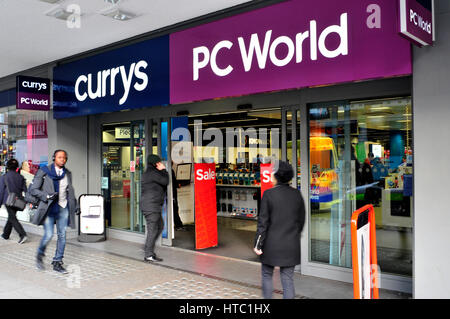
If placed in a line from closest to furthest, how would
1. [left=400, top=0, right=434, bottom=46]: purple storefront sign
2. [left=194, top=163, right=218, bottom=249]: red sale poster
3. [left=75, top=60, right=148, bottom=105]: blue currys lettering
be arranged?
[left=400, top=0, right=434, bottom=46]: purple storefront sign
[left=75, top=60, right=148, bottom=105]: blue currys lettering
[left=194, top=163, right=218, bottom=249]: red sale poster

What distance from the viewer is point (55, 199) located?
5.68m

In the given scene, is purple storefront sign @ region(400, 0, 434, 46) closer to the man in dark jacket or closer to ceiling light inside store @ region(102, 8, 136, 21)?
ceiling light inside store @ region(102, 8, 136, 21)

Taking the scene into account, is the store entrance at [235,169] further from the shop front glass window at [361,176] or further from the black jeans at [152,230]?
the black jeans at [152,230]

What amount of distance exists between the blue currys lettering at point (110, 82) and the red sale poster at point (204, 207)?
168 cm

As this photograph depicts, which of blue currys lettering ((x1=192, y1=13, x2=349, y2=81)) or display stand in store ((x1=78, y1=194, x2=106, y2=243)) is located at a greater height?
blue currys lettering ((x1=192, y1=13, x2=349, y2=81))

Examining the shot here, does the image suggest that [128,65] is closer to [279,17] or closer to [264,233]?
[279,17]

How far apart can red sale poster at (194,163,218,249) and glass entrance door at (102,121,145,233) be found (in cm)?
139

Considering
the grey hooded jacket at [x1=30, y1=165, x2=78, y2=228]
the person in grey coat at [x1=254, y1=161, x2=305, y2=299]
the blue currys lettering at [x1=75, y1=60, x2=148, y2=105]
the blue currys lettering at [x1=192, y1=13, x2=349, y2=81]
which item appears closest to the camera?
the person in grey coat at [x1=254, y1=161, x2=305, y2=299]

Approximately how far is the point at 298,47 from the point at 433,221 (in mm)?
2373

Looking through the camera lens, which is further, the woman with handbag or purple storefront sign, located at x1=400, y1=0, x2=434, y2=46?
the woman with handbag

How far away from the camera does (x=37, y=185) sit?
5.66m

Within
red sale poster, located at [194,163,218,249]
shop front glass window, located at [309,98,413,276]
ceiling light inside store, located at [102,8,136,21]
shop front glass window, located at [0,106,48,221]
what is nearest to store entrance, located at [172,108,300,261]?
red sale poster, located at [194,163,218,249]

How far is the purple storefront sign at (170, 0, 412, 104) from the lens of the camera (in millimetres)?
4289

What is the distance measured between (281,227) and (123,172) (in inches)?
208
